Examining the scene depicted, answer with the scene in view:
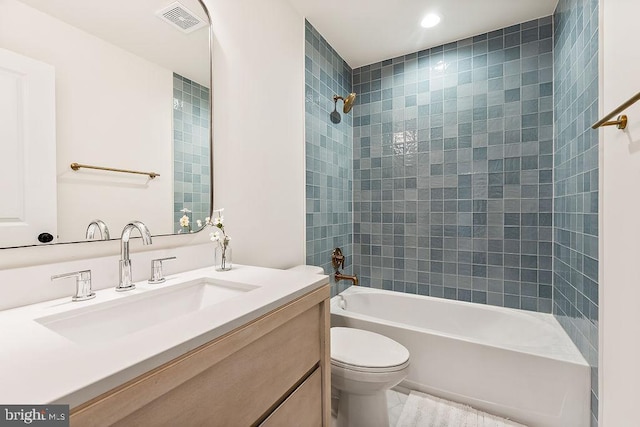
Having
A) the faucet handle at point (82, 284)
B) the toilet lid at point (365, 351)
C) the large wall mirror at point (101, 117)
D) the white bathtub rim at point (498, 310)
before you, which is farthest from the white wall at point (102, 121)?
the white bathtub rim at point (498, 310)

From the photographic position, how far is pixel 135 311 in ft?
2.82

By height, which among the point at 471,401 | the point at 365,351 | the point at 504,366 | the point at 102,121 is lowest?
the point at 471,401

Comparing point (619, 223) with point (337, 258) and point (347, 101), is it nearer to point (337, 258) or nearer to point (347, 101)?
point (337, 258)

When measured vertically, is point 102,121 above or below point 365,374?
above

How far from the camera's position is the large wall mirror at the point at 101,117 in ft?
2.52

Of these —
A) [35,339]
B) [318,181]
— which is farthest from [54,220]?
[318,181]

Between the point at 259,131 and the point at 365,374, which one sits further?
the point at 259,131

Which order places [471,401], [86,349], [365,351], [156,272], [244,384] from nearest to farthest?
[86,349] < [244,384] < [156,272] < [365,351] < [471,401]

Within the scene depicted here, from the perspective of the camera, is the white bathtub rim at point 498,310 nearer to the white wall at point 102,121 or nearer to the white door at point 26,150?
the white wall at point 102,121

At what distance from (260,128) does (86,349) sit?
1327mm

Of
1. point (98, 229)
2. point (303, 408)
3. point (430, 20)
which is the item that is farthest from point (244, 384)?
point (430, 20)

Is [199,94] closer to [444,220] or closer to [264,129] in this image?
[264,129]

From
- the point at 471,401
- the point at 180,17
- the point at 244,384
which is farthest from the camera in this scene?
the point at 471,401

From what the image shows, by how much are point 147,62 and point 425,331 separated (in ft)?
6.17
